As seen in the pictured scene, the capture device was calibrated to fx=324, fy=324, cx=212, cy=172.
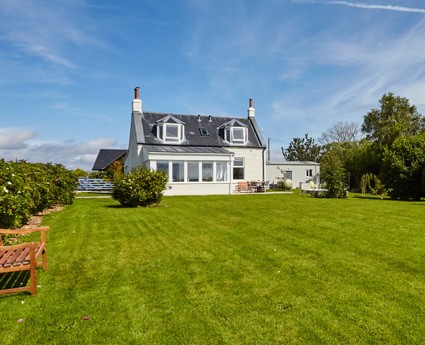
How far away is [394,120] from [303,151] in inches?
1022

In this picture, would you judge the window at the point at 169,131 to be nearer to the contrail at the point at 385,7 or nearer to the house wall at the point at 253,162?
the house wall at the point at 253,162

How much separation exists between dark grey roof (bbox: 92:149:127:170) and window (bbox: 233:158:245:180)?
26.6 m

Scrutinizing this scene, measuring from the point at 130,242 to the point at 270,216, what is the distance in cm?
579

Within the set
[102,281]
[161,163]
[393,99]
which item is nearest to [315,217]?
[102,281]

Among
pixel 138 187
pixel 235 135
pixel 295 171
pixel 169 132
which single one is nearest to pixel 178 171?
pixel 169 132

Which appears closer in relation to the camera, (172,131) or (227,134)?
(172,131)

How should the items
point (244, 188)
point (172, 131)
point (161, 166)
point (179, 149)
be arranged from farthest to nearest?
point (172, 131) → point (244, 188) → point (179, 149) → point (161, 166)

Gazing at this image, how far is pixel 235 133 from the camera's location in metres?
32.4

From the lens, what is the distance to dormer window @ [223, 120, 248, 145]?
32.2 metres

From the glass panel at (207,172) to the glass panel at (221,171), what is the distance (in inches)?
26.9

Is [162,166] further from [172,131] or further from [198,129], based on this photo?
[198,129]

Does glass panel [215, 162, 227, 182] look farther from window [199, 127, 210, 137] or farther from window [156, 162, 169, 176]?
window [199, 127, 210, 137]

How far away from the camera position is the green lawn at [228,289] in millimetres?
3695

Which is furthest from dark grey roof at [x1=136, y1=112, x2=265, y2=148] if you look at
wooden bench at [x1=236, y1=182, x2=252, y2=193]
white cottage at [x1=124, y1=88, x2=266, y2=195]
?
wooden bench at [x1=236, y1=182, x2=252, y2=193]
